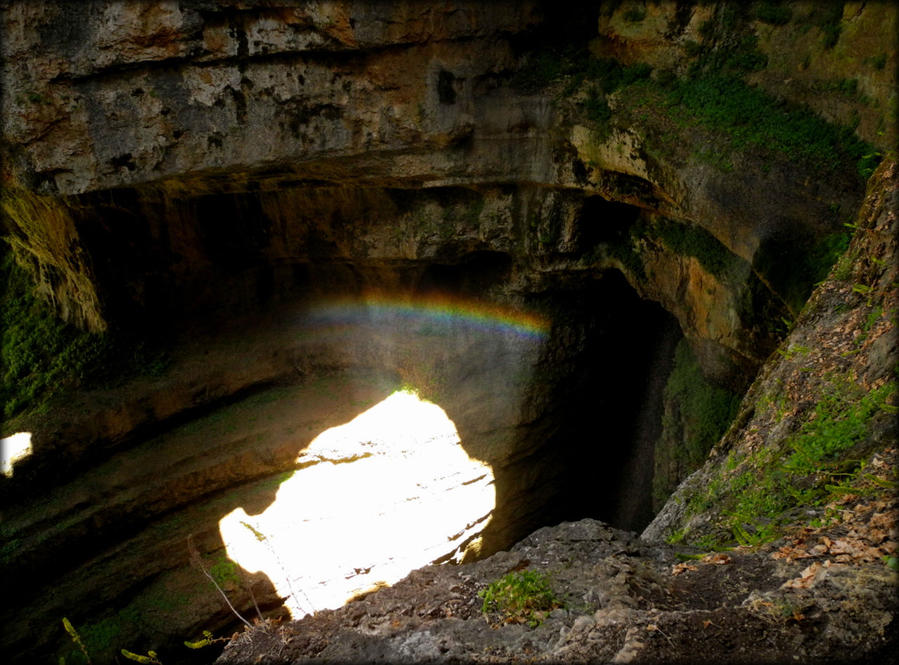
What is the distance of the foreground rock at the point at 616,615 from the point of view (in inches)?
78.8

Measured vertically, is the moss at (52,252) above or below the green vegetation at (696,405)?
above

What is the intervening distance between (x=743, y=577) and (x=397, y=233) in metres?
7.77

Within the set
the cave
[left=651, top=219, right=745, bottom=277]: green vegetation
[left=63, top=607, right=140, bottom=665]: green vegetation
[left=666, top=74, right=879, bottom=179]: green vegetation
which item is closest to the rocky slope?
[left=666, top=74, right=879, bottom=179]: green vegetation

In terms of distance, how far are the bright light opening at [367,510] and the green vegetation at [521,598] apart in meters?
6.52

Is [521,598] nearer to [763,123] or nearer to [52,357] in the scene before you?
[763,123]

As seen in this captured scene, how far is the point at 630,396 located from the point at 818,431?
7424 mm

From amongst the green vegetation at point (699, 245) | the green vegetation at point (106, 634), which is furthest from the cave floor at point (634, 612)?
the green vegetation at point (106, 634)

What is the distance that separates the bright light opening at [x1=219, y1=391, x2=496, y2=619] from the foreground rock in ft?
19.7

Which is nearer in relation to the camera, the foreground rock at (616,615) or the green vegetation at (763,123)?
the foreground rock at (616,615)

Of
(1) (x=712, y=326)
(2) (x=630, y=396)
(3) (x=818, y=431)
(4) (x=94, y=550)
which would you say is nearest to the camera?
(3) (x=818, y=431)

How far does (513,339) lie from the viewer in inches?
389

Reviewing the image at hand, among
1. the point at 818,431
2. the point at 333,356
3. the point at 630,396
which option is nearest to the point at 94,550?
the point at 333,356

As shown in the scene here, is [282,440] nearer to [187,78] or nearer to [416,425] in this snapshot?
[416,425]

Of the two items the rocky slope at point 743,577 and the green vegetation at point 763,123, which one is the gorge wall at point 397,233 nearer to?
the green vegetation at point 763,123
